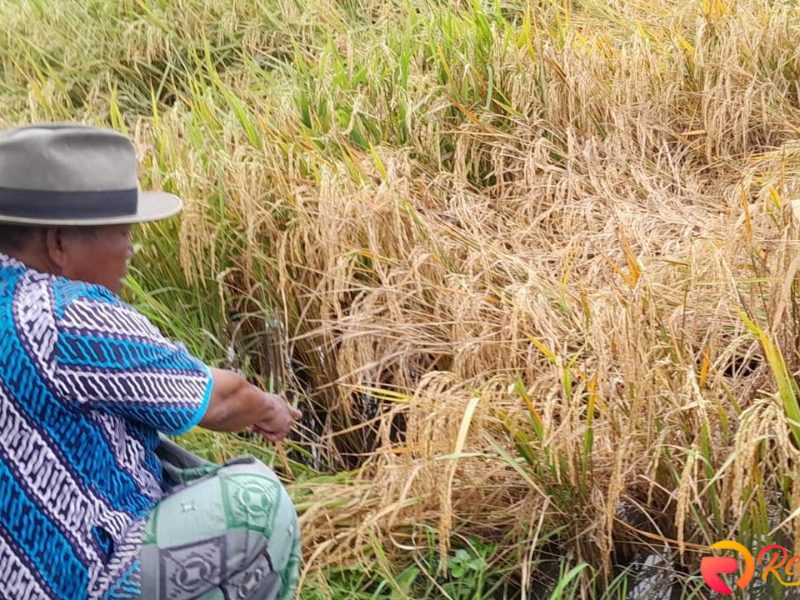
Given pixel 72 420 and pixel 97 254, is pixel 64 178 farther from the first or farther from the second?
pixel 72 420

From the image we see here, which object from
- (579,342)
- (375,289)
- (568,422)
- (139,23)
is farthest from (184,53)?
(568,422)

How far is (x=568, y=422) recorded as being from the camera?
2092mm

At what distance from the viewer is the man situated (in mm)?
1559

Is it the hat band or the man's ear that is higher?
the hat band

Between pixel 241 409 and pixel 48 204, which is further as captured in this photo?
pixel 241 409

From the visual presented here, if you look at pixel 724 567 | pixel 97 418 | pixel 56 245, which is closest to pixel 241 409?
pixel 97 418

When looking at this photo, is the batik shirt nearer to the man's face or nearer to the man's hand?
the man's face

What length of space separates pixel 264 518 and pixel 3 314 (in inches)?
22.2

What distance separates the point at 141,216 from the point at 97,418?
364 millimetres

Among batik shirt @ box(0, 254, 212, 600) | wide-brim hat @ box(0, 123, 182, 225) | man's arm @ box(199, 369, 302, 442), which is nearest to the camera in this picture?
batik shirt @ box(0, 254, 212, 600)

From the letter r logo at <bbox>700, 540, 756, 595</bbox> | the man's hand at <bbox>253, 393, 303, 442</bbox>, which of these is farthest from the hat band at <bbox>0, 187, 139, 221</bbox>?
the letter r logo at <bbox>700, 540, 756, 595</bbox>

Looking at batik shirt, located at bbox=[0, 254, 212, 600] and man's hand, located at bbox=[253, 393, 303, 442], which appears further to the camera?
man's hand, located at bbox=[253, 393, 303, 442]

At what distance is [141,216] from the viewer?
5.87ft

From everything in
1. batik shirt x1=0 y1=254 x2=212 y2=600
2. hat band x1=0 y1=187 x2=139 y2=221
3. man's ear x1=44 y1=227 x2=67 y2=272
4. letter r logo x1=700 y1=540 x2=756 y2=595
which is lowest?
letter r logo x1=700 y1=540 x2=756 y2=595
